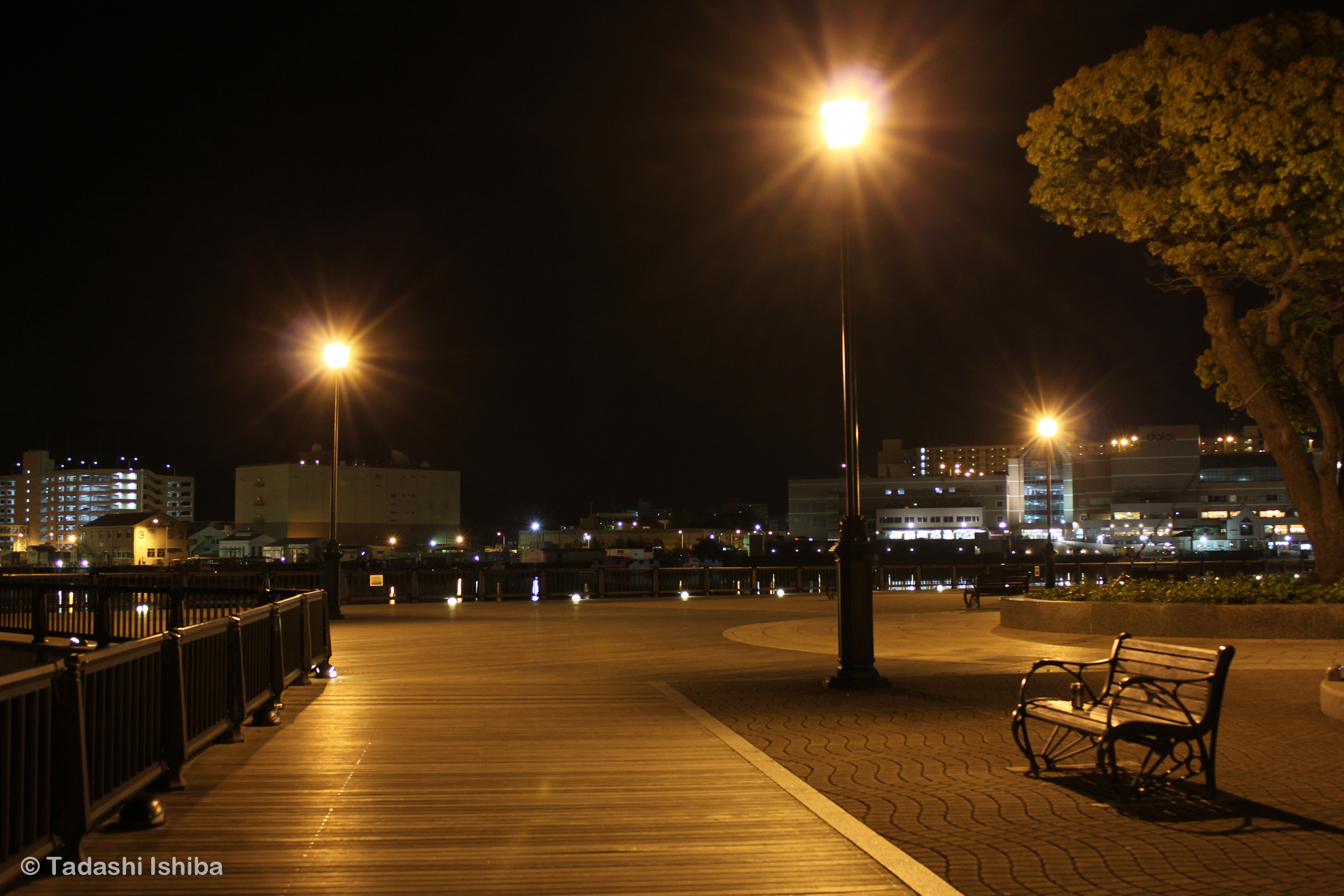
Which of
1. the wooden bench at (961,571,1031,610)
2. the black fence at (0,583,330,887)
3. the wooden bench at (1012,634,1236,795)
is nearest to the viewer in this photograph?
the black fence at (0,583,330,887)

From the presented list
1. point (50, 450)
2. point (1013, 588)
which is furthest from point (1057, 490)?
point (50, 450)

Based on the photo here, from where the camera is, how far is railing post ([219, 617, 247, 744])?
865cm

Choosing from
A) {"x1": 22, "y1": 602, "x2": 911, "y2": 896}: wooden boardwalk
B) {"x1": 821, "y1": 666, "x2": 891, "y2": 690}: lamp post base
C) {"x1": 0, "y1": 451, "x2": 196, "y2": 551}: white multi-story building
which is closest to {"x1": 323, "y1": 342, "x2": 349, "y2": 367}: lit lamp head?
{"x1": 22, "y1": 602, "x2": 911, "y2": 896}: wooden boardwalk

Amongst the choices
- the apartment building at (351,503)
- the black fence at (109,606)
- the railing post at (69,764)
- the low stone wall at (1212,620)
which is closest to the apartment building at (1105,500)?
the apartment building at (351,503)

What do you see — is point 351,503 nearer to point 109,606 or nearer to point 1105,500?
point 1105,500

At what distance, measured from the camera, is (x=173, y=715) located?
277 inches

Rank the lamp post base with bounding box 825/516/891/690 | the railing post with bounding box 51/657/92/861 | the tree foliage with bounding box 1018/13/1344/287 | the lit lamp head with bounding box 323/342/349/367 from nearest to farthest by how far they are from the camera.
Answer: the railing post with bounding box 51/657/92/861, the lamp post base with bounding box 825/516/891/690, the tree foliage with bounding box 1018/13/1344/287, the lit lamp head with bounding box 323/342/349/367

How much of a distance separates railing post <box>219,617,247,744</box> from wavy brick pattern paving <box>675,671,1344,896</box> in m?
4.25

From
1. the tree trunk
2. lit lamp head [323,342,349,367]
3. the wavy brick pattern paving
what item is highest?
lit lamp head [323,342,349,367]

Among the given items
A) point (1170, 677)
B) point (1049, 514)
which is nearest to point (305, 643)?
point (1170, 677)

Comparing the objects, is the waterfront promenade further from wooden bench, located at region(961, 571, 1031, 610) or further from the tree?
wooden bench, located at region(961, 571, 1031, 610)

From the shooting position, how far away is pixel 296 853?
18.5 feet

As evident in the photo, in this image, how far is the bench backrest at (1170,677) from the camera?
6609mm

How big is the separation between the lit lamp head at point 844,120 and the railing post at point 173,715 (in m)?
8.23
